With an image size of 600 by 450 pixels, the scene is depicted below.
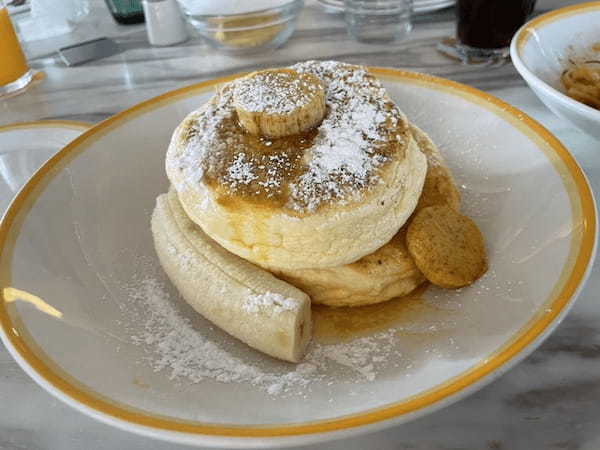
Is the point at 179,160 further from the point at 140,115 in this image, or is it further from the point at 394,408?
the point at 394,408

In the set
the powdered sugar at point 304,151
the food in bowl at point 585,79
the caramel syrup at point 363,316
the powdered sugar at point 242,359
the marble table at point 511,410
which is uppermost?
the powdered sugar at point 304,151

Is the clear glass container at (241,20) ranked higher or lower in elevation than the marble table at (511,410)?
higher

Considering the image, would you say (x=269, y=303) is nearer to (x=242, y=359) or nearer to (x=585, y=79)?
(x=242, y=359)

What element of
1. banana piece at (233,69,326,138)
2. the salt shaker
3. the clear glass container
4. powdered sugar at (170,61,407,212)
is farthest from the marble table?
the salt shaker

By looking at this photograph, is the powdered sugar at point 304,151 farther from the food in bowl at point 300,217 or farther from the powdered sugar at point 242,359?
the powdered sugar at point 242,359

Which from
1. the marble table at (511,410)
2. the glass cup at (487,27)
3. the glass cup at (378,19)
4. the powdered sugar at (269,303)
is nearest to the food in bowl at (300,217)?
the powdered sugar at (269,303)

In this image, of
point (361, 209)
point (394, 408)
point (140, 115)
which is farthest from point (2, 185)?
point (394, 408)

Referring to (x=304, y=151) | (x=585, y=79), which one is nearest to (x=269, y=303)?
(x=304, y=151)
